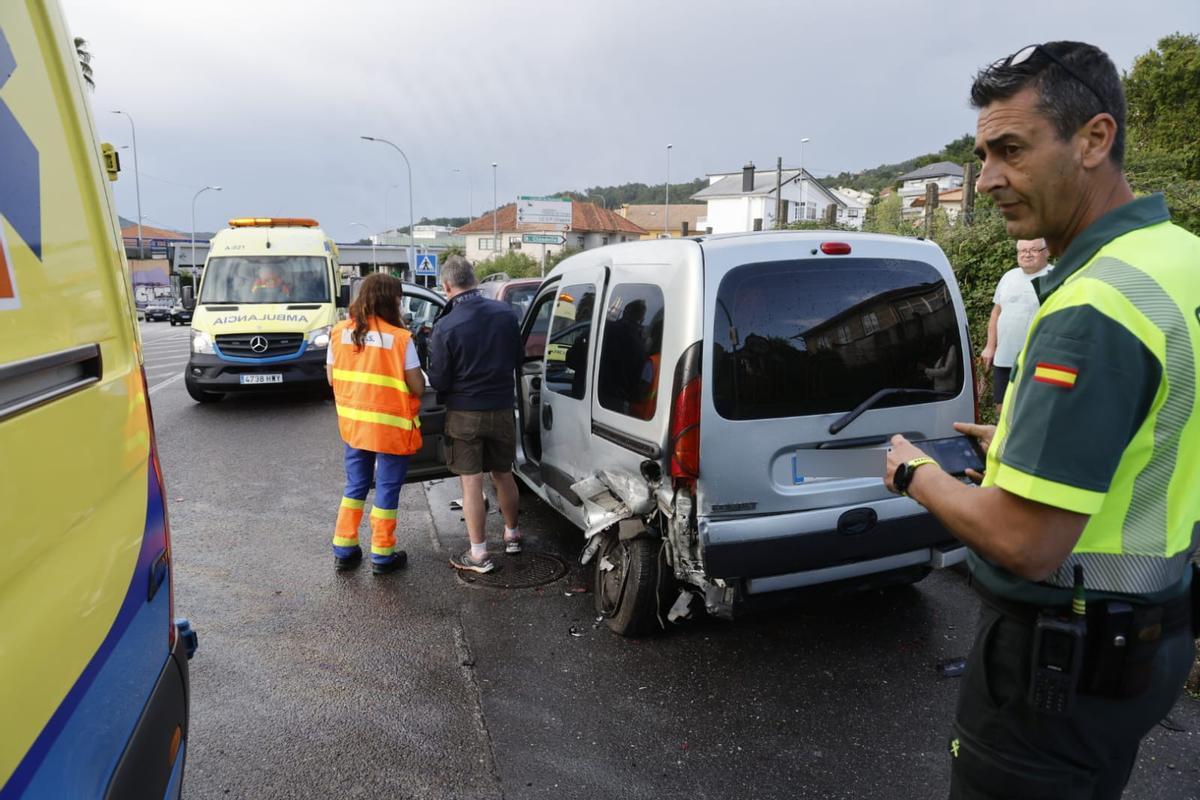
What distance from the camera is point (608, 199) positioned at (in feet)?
419

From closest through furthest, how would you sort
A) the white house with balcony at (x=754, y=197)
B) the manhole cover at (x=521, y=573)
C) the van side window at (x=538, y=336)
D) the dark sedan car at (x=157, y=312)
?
the manhole cover at (x=521, y=573) → the van side window at (x=538, y=336) → the dark sedan car at (x=157, y=312) → the white house with balcony at (x=754, y=197)

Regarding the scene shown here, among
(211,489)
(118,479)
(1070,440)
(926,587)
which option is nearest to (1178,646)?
(1070,440)

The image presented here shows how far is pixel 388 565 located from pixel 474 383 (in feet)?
4.12

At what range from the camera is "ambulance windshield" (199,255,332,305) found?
11000 millimetres

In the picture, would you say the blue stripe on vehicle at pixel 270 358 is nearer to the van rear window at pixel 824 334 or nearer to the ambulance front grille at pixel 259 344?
the ambulance front grille at pixel 259 344

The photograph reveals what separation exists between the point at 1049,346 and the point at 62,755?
1732mm

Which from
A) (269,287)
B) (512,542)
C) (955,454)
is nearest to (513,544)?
(512,542)

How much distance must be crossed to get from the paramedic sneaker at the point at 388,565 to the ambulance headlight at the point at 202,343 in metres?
6.65

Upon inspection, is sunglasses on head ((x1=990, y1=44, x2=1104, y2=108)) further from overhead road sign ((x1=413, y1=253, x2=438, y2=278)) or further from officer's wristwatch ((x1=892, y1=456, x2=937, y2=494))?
overhead road sign ((x1=413, y1=253, x2=438, y2=278))

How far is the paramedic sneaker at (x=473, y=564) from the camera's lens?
4.74 metres

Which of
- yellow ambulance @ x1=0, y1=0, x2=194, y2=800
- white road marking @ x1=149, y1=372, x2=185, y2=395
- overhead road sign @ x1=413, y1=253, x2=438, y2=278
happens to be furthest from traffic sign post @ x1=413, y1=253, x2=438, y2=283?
yellow ambulance @ x1=0, y1=0, x2=194, y2=800

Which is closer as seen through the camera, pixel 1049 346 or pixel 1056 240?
pixel 1049 346

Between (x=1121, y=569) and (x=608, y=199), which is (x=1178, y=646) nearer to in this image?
(x=1121, y=569)

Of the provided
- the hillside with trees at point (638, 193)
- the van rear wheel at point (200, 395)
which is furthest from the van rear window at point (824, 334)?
the hillside with trees at point (638, 193)
